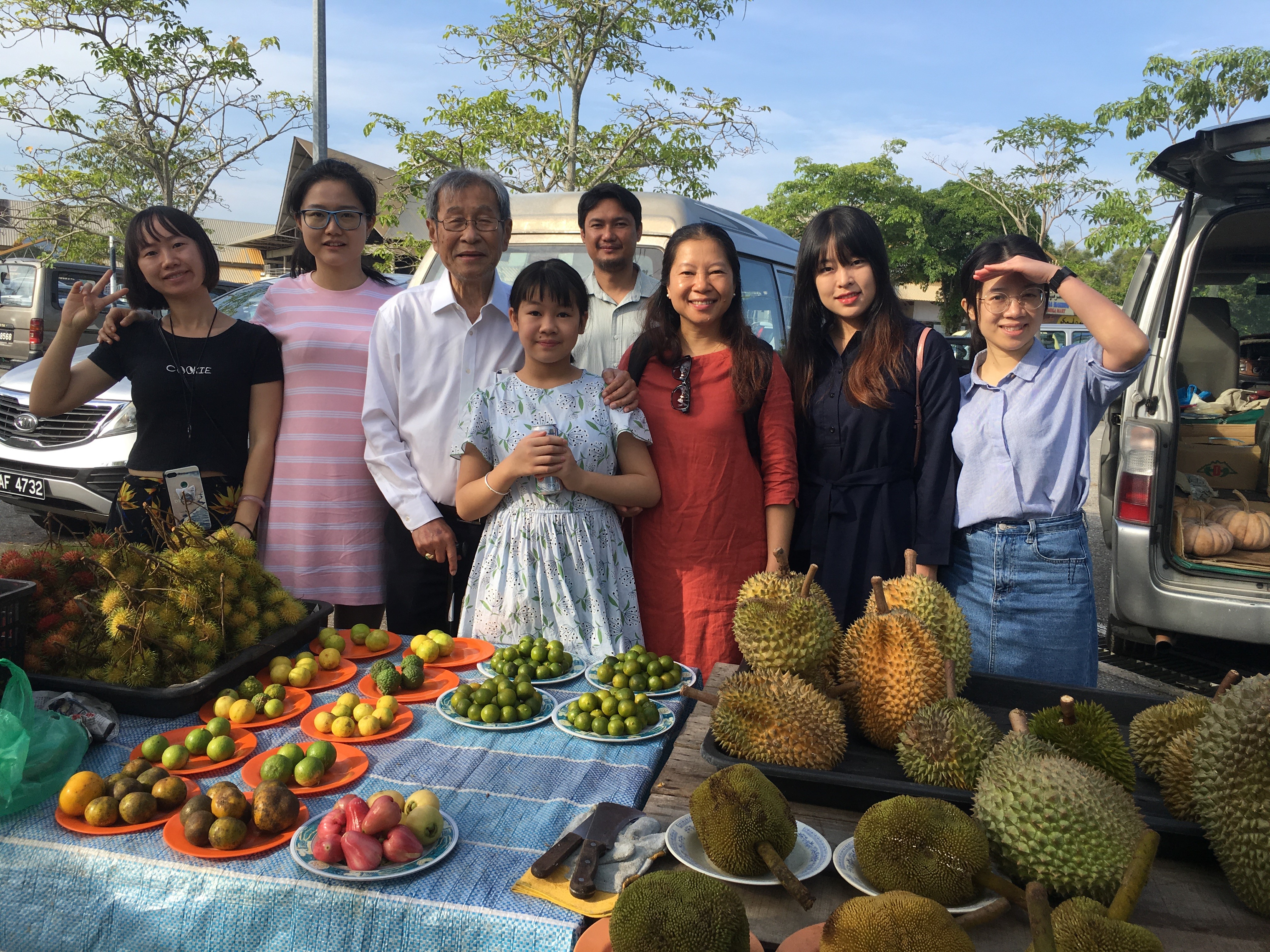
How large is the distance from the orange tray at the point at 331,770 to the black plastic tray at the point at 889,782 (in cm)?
76

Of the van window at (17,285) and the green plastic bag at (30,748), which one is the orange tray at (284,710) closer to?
the green plastic bag at (30,748)

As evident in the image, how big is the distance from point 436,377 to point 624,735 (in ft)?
5.59

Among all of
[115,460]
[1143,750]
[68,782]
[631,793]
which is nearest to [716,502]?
[631,793]

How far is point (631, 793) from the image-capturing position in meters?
1.76

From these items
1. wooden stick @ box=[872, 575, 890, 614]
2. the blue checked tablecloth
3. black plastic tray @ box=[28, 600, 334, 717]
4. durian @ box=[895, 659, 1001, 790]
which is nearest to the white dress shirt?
black plastic tray @ box=[28, 600, 334, 717]

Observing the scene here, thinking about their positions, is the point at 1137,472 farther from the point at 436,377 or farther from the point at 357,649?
the point at 357,649

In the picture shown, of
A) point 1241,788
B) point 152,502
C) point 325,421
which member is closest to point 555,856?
point 1241,788

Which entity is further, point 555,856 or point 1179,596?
point 1179,596

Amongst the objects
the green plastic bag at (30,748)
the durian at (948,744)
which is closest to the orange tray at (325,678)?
the green plastic bag at (30,748)

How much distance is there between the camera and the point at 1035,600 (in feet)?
8.82

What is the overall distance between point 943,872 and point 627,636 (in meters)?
1.73

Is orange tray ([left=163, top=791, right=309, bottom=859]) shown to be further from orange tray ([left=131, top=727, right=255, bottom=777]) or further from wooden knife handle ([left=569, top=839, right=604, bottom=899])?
wooden knife handle ([left=569, top=839, right=604, bottom=899])

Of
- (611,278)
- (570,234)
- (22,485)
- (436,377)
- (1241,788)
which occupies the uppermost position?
(570,234)

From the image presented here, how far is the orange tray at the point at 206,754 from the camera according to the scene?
70.9 inches
